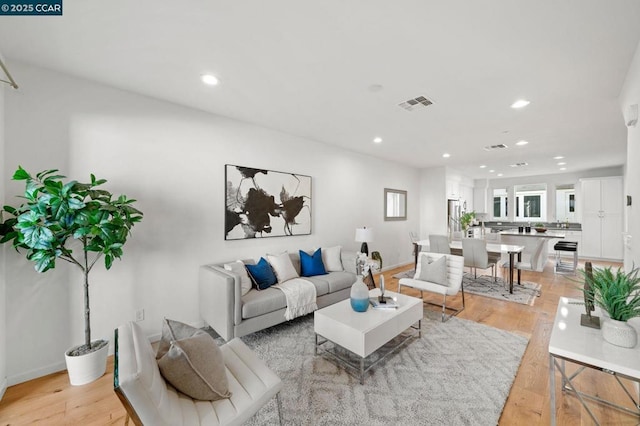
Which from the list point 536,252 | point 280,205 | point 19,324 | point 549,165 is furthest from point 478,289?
point 19,324

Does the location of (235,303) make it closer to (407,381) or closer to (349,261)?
(407,381)

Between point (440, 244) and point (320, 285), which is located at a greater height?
point (440, 244)

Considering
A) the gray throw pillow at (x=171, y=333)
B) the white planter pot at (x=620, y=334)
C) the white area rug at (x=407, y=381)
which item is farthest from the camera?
the white area rug at (x=407, y=381)

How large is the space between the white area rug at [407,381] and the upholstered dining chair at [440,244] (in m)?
2.04

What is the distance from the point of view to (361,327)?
217 cm

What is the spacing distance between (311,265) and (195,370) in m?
2.45

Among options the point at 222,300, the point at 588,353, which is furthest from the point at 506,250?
the point at 222,300

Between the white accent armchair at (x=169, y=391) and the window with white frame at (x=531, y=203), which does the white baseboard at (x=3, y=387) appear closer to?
the white accent armchair at (x=169, y=391)

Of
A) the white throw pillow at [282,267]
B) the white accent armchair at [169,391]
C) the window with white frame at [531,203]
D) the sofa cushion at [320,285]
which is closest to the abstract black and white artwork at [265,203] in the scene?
the white throw pillow at [282,267]

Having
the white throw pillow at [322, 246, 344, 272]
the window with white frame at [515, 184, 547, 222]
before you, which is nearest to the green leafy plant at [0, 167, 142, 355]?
the white throw pillow at [322, 246, 344, 272]

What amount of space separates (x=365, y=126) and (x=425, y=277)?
7.52ft

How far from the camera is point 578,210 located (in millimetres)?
7844

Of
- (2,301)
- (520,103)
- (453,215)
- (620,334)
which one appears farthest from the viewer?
(453,215)

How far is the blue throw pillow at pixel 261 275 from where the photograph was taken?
10.3ft
